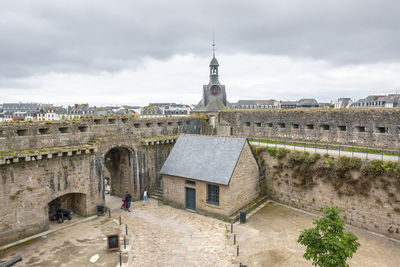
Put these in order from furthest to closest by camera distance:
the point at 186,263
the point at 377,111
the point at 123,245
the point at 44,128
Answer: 1. the point at 377,111
2. the point at 44,128
3. the point at 123,245
4. the point at 186,263

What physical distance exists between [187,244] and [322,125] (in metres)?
15.0

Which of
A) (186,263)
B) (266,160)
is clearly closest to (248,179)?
(266,160)

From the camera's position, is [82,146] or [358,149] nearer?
[82,146]

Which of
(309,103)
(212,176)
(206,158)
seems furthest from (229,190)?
(309,103)

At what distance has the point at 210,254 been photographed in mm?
12234

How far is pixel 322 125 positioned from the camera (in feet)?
70.3

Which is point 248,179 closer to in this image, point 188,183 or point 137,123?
point 188,183

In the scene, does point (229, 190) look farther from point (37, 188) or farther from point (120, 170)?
point (37, 188)

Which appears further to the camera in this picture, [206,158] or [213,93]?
[213,93]

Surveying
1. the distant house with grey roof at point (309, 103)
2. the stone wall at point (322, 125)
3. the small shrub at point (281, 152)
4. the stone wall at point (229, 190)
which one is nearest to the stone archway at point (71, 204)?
the stone wall at point (229, 190)

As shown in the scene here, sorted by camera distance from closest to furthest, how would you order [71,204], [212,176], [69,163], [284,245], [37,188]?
[284,245] < [37,188] < [69,163] < [212,176] < [71,204]

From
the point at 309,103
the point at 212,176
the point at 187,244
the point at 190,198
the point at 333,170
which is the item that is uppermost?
the point at 309,103

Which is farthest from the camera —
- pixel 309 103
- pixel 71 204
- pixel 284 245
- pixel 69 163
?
pixel 309 103

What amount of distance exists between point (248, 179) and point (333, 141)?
845 centimetres
